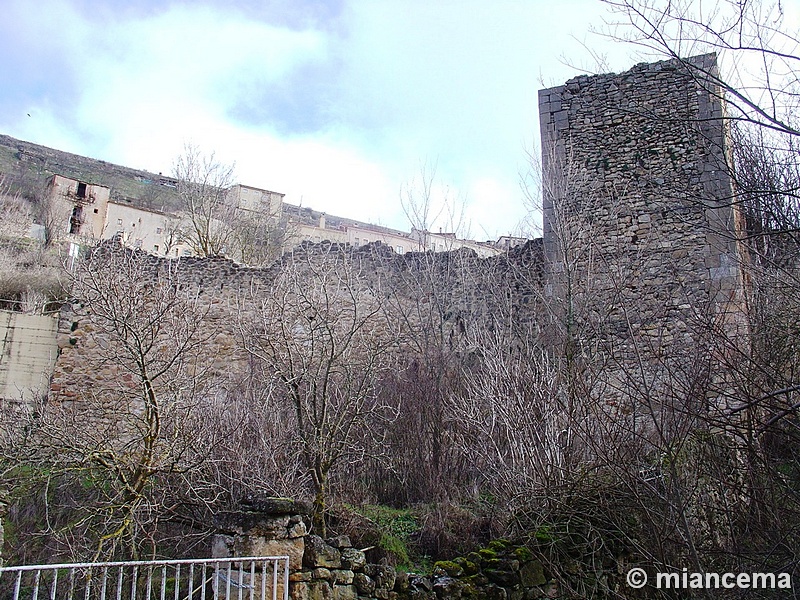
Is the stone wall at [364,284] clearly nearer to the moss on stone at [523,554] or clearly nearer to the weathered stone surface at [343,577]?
the moss on stone at [523,554]

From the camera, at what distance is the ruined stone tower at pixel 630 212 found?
9.06 m

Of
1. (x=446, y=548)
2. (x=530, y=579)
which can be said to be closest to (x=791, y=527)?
(x=530, y=579)

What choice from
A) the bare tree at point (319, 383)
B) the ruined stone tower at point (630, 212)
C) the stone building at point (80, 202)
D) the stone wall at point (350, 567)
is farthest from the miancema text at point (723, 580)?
the stone building at point (80, 202)

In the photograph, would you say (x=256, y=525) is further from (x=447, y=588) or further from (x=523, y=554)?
(x=523, y=554)

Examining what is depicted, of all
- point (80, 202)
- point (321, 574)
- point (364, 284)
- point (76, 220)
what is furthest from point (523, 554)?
point (80, 202)

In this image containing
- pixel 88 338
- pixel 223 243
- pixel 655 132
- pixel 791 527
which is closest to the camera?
pixel 791 527

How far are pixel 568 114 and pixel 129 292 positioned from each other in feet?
23.4

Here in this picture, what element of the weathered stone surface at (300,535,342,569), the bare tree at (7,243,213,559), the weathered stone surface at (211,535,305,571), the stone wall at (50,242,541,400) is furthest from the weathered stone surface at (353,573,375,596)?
the stone wall at (50,242,541,400)

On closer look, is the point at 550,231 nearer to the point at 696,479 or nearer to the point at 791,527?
the point at 696,479

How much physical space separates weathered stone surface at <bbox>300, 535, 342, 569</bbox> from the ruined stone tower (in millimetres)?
4384

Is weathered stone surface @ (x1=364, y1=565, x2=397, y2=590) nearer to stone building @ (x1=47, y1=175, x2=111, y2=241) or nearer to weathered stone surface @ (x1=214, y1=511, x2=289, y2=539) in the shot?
weathered stone surface @ (x1=214, y1=511, x2=289, y2=539)

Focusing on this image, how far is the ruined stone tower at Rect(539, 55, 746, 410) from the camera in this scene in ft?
29.7

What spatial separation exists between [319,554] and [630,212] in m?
6.98

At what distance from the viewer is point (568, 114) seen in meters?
10.6
